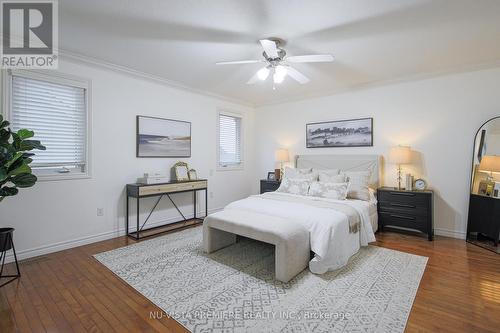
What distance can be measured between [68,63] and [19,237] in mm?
2236

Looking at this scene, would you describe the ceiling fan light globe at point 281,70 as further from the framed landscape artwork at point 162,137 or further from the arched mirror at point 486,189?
the arched mirror at point 486,189

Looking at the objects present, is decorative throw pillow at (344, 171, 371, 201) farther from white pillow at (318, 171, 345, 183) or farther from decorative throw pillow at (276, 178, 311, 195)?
decorative throw pillow at (276, 178, 311, 195)

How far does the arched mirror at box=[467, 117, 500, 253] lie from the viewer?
314 centimetres

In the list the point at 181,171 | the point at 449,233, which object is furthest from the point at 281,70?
the point at 449,233

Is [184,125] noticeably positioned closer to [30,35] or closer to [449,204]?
[30,35]

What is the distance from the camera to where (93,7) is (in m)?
2.18

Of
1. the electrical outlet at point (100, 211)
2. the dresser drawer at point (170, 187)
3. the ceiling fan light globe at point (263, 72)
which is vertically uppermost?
the ceiling fan light globe at point (263, 72)

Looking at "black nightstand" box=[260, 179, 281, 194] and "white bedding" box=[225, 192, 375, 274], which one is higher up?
"black nightstand" box=[260, 179, 281, 194]

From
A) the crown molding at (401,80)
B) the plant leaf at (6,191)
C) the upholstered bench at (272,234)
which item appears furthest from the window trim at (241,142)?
the plant leaf at (6,191)

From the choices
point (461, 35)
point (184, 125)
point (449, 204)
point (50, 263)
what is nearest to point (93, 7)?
point (184, 125)

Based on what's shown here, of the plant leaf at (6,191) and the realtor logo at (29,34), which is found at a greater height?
the realtor logo at (29,34)

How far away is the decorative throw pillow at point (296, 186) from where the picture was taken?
4027 mm

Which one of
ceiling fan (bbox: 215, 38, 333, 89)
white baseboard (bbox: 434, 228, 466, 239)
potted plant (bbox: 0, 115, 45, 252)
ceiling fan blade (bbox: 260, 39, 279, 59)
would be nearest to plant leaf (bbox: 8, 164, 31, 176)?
potted plant (bbox: 0, 115, 45, 252)

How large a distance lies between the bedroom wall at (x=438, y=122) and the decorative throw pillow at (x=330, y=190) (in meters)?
1.14
